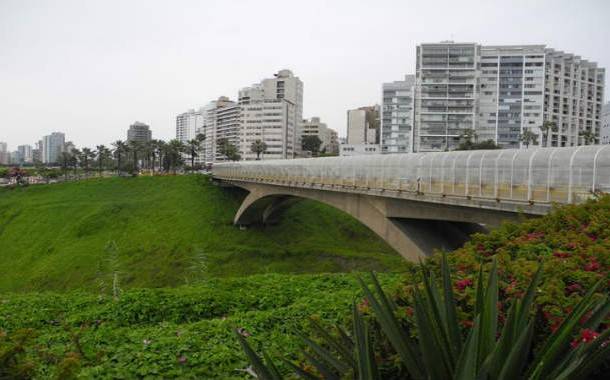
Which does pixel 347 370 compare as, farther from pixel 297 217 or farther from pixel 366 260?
pixel 297 217

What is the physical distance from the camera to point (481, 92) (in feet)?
348

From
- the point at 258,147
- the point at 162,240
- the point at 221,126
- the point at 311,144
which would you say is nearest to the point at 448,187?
the point at 162,240

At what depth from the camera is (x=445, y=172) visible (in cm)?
1722

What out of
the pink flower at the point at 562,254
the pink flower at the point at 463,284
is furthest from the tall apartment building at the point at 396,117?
the pink flower at the point at 463,284

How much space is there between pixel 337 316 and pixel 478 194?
785 cm

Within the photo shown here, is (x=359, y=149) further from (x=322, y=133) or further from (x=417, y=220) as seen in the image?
(x=417, y=220)

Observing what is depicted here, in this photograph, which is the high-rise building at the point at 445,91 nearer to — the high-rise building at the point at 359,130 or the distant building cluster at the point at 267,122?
the distant building cluster at the point at 267,122

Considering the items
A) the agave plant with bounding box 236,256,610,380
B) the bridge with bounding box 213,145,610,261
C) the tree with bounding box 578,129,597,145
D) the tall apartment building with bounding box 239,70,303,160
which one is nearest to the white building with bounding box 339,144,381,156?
the tall apartment building with bounding box 239,70,303,160

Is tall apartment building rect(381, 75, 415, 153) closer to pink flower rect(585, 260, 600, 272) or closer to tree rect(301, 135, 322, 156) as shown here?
tree rect(301, 135, 322, 156)

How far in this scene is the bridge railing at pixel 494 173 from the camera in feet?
40.2

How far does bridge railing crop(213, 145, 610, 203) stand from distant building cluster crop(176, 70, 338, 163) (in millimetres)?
99255

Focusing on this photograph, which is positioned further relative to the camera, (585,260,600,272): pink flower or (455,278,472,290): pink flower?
(585,260,600,272): pink flower

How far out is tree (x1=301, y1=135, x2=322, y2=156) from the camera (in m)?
140

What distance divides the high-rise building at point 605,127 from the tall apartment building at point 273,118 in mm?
86597
